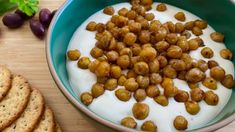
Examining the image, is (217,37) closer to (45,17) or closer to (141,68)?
(141,68)

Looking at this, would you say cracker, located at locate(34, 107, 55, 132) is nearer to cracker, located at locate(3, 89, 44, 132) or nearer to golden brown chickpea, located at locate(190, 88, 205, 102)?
cracker, located at locate(3, 89, 44, 132)

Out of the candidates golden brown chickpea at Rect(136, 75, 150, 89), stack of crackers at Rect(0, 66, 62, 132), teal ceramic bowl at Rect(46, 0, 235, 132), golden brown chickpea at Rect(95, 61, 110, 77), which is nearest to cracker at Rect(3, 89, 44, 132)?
stack of crackers at Rect(0, 66, 62, 132)

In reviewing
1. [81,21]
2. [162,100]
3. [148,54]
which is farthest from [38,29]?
[162,100]

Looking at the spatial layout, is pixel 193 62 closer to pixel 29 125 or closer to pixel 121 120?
pixel 121 120

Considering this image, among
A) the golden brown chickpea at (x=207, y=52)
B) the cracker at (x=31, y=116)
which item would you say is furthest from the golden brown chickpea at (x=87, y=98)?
the golden brown chickpea at (x=207, y=52)

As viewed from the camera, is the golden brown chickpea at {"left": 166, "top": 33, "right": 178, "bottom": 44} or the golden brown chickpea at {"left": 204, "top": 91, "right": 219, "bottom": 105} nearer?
the golden brown chickpea at {"left": 204, "top": 91, "right": 219, "bottom": 105}

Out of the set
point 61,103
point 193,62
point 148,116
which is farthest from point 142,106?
point 61,103
